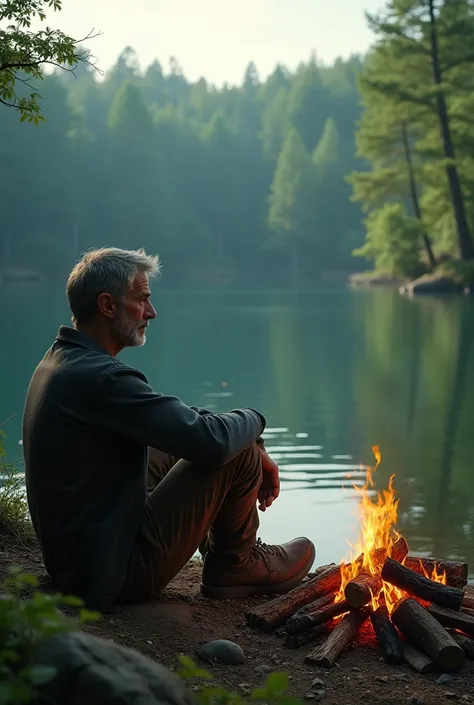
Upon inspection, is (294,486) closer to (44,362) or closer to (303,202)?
(44,362)

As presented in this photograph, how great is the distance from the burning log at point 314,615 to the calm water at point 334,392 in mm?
986

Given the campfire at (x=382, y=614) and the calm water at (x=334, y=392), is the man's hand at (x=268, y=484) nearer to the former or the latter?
the campfire at (x=382, y=614)

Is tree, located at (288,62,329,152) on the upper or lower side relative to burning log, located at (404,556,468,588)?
upper

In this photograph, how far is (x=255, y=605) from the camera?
366 centimetres

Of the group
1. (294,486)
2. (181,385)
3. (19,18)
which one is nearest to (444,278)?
(181,385)

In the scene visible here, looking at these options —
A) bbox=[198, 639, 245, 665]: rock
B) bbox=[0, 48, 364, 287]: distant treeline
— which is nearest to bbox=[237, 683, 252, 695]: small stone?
bbox=[198, 639, 245, 665]: rock

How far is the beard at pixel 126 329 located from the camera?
10.7 feet

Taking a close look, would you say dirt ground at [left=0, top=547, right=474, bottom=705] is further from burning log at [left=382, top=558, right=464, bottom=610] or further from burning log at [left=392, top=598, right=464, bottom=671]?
burning log at [left=382, top=558, right=464, bottom=610]

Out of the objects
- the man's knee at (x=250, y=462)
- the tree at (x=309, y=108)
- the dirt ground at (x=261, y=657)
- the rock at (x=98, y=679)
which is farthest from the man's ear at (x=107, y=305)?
the tree at (x=309, y=108)

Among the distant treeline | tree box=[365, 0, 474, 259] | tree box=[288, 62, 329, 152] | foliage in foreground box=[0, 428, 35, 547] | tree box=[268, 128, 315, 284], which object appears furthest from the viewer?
tree box=[288, 62, 329, 152]

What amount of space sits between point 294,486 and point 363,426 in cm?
273

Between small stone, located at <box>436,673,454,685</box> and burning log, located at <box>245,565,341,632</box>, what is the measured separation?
0.59 meters

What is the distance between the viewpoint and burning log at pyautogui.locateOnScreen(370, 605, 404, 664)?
3129mm

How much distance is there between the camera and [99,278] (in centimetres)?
321
